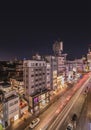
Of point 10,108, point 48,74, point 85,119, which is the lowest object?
point 85,119

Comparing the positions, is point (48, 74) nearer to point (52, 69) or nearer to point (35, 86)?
point (52, 69)

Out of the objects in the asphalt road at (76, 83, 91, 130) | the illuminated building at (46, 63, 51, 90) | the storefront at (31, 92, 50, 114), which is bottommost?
the asphalt road at (76, 83, 91, 130)

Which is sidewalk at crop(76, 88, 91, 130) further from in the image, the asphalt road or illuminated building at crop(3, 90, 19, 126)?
illuminated building at crop(3, 90, 19, 126)

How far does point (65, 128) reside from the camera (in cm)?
2986

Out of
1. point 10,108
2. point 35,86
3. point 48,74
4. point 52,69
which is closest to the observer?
point 10,108

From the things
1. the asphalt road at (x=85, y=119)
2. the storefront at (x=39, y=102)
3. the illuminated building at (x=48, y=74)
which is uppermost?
the illuminated building at (x=48, y=74)

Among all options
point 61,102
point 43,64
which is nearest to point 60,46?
point 43,64

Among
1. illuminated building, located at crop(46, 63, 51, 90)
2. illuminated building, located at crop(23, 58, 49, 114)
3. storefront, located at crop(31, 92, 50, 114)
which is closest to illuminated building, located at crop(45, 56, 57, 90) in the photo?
illuminated building, located at crop(46, 63, 51, 90)

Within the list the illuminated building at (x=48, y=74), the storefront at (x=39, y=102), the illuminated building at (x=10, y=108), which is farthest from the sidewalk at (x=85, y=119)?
the illuminated building at (x=48, y=74)

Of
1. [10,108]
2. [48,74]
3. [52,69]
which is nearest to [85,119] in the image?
[10,108]

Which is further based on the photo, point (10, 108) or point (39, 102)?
point (39, 102)

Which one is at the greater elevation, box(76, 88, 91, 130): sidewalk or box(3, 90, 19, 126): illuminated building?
box(3, 90, 19, 126): illuminated building

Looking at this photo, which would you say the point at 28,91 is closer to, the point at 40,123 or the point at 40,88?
the point at 40,88

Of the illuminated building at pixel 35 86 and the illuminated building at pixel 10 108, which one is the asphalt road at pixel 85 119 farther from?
the illuminated building at pixel 10 108
